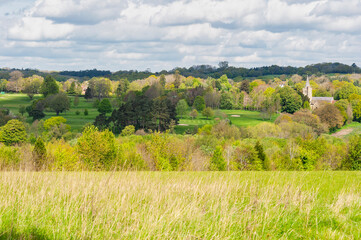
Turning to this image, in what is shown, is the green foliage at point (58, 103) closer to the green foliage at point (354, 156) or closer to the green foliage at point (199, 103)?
the green foliage at point (199, 103)

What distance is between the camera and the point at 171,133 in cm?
9269

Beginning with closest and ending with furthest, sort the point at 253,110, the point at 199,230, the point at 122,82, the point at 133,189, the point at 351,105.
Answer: the point at 199,230, the point at 133,189, the point at 351,105, the point at 253,110, the point at 122,82

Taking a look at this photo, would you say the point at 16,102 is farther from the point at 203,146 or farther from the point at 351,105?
the point at 351,105

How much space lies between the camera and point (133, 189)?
8203mm

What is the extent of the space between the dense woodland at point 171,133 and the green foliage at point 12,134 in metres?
0.19

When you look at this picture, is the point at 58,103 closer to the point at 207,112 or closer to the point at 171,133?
the point at 171,133

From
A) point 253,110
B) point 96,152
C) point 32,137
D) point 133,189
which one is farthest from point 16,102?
point 133,189

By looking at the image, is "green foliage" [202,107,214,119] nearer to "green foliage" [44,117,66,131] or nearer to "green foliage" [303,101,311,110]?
"green foliage" [303,101,311,110]

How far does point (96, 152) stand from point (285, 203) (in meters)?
38.0

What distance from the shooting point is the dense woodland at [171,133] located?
4388 centimetres

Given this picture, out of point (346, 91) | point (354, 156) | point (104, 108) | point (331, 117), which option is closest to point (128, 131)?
point (104, 108)

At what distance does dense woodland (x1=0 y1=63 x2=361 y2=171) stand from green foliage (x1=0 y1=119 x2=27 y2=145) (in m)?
0.19

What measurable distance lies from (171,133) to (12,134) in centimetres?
3569

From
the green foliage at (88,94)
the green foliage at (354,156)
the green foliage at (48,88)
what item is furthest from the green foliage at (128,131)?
the green foliage at (48,88)
